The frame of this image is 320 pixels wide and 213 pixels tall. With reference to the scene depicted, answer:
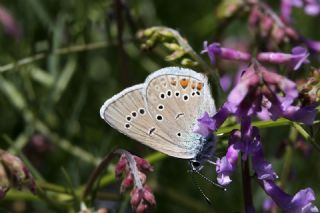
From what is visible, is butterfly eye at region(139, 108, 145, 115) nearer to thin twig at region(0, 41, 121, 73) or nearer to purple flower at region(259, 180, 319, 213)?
purple flower at region(259, 180, 319, 213)

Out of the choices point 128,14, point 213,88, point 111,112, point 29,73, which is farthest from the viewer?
point 29,73

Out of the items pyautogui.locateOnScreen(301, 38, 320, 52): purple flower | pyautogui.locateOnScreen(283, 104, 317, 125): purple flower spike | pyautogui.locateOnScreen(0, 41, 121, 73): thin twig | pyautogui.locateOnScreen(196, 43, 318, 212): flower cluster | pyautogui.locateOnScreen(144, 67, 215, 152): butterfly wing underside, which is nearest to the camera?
pyautogui.locateOnScreen(196, 43, 318, 212): flower cluster

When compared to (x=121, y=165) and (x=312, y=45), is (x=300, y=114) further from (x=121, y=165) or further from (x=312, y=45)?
(x=312, y=45)

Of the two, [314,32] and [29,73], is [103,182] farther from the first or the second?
[314,32]

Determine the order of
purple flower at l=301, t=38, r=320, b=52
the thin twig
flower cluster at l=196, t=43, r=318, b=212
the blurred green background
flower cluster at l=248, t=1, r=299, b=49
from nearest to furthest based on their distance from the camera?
flower cluster at l=196, t=43, r=318, b=212 < flower cluster at l=248, t=1, r=299, b=49 < purple flower at l=301, t=38, r=320, b=52 < the thin twig < the blurred green background

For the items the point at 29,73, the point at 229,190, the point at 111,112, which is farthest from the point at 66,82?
the point at 111,112

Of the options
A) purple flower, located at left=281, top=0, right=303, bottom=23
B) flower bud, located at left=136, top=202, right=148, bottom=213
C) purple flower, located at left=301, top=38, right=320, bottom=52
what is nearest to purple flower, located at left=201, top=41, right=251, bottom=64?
flower bud, located at left=136, top=202, right=148, bottom=213

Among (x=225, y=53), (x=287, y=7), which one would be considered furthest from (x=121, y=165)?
(x=287, y=7)
